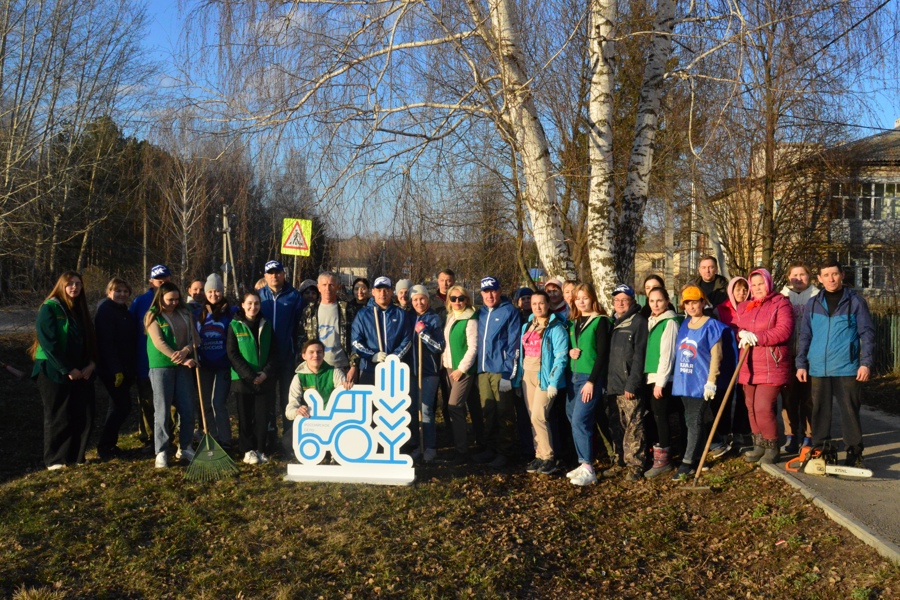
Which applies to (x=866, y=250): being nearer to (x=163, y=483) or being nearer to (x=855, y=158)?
(x=855, y=158)

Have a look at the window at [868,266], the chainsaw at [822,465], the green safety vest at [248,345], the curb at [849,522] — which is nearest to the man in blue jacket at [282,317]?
the green safety vest at [248,345]

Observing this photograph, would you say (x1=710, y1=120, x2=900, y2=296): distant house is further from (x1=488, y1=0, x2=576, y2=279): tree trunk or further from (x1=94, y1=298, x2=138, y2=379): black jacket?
(x1=94, y1=298, x2=138, y2=379): black jacket

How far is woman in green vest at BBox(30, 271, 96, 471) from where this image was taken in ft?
23.6

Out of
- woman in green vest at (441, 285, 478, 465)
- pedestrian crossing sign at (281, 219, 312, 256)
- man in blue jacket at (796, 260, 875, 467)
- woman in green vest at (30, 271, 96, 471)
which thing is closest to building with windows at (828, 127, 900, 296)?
man in blue jacket at (796, 260, 875, 467)

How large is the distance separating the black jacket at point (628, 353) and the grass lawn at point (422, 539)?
977 mm

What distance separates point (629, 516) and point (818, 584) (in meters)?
1.75

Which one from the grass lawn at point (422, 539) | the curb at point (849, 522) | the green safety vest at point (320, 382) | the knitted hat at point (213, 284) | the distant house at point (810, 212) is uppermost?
the distant house at point (810, 212)

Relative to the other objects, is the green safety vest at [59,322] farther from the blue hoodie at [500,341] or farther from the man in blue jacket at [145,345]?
the blue hoodie at [500,341]

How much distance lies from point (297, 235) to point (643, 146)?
401cm

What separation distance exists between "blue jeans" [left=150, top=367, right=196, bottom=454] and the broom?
465 mm

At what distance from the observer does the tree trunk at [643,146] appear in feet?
26.0

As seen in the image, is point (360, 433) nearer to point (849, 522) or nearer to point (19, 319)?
point (849, 522)

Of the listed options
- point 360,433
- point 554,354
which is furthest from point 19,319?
point 554,354

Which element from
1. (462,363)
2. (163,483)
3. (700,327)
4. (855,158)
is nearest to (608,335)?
(700,327)
